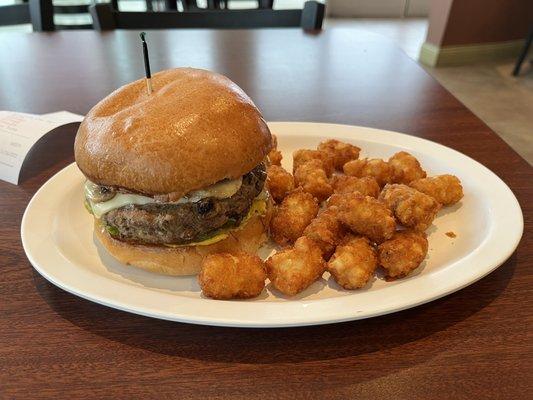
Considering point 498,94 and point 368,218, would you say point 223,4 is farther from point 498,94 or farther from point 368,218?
point 368,218

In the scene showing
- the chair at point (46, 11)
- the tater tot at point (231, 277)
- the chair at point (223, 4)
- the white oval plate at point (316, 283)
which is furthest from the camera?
the chair at point (223, 4)

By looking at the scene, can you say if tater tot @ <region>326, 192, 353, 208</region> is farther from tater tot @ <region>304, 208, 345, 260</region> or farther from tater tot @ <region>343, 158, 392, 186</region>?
tater tot @ <region>343, 158, 392, 186</region>

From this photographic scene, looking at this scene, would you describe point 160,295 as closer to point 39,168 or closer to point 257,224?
point 257,224

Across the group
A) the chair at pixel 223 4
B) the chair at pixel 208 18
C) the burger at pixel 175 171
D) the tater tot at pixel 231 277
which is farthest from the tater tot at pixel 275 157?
the chair at pixel 223 4

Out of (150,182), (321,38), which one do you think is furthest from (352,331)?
(321,38)

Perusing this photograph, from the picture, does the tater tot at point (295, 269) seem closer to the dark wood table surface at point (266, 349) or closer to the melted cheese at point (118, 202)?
the dark wood table surface at point (266, 349)
